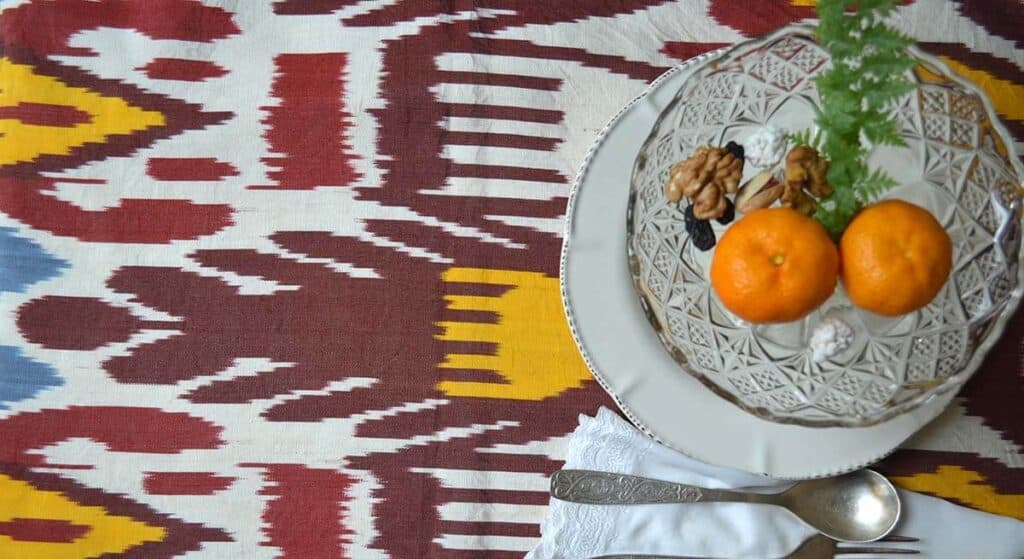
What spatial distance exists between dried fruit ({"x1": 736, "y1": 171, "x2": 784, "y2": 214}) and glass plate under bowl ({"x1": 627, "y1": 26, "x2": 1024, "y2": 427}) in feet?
0.08

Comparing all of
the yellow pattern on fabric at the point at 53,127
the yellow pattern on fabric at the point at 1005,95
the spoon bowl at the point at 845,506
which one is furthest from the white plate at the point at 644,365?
the yellow pattern on fabric at the point at 53,127

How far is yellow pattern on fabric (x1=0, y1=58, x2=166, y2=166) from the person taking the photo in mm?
697

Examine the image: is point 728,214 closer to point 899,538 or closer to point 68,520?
point 899,538

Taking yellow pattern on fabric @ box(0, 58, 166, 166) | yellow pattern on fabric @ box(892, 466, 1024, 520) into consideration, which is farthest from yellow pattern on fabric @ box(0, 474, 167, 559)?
yellow pattern on fabric @ box(892, 466, 1024, 520)

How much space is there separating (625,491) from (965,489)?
276 mm

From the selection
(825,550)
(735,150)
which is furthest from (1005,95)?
(825,550)

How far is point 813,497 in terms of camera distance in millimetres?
621

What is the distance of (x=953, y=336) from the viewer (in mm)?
545

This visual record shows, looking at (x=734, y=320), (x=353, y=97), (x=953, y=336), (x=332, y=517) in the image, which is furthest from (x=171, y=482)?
(x=953, y=336)

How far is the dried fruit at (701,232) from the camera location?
21.4 inches

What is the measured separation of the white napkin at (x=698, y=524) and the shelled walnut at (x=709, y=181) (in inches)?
7.7

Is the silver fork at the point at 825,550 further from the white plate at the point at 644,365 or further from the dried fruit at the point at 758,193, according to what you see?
the dried fruit at the point at 758,193

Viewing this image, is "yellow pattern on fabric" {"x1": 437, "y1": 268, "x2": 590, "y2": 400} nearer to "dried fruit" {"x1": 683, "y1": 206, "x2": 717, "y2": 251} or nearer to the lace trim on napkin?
the lace trim on napkin

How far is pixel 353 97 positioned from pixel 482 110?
0.11 metres
